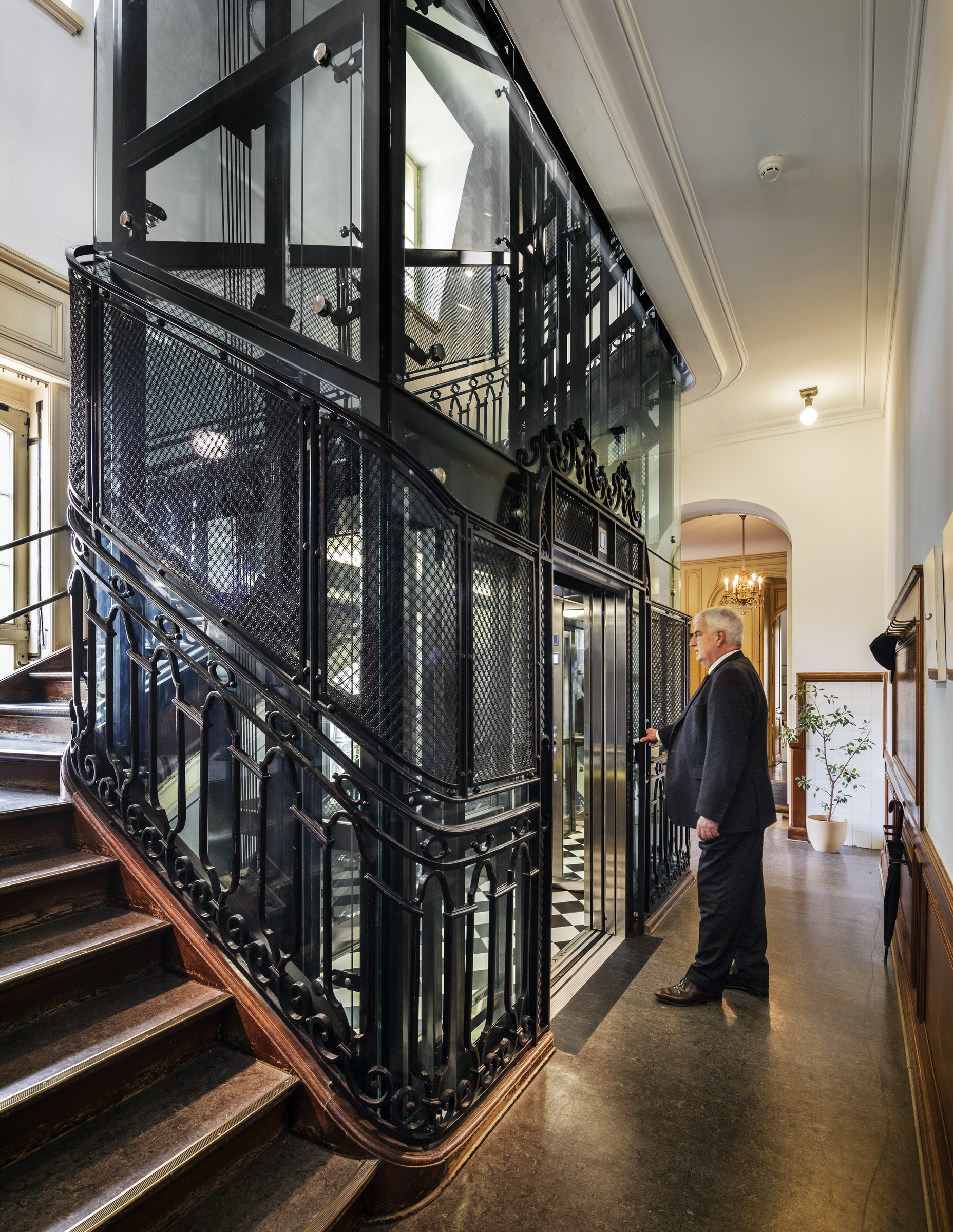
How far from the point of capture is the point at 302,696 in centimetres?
200

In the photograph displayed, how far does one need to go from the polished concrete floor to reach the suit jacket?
2.68ft

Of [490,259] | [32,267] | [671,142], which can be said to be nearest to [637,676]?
[490,259]

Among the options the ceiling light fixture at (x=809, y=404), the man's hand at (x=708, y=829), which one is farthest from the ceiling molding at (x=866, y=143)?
the man's hand at (x=708, y=829)

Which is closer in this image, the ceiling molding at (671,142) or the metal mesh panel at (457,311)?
the metal mesh panel at (457,311)

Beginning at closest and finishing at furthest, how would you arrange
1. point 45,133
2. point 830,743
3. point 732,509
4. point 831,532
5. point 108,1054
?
1. point 108,1054
2. point 45,133
3. point 830,743
4. point 831,532
5. point 732,509

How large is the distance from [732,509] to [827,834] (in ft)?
10.9

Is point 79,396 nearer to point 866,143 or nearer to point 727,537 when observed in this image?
point 866,143

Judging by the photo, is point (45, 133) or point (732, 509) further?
point (732, 509)

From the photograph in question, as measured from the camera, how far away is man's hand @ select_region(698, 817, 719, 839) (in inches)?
120

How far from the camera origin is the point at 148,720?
7.07 ft

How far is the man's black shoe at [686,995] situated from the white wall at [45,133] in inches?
199

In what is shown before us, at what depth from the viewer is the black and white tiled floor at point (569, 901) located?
393 centimetres

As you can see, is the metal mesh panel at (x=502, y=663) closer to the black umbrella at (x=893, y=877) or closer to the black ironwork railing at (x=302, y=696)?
the black ironwork railing at (x=302, y=696)

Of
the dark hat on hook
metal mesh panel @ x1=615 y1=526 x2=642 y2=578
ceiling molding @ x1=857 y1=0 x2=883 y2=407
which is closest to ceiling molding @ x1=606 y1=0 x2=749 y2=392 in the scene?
ceiling molding @ x1=857 y1=0 x2=883 y2=407
